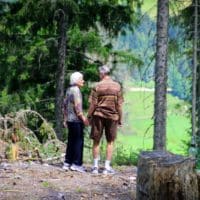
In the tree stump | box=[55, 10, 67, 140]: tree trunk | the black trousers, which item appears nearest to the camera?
the tree stump

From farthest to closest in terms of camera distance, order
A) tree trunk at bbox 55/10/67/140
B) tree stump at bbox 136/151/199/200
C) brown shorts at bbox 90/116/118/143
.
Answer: tree trunk at bbox 55/10/67/140, brown shorts at bbox 90/116/118/143, tree stump at bbox 136/151/199/200

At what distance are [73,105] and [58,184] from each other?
6.07 ft

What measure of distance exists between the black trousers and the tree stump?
13.8 ft

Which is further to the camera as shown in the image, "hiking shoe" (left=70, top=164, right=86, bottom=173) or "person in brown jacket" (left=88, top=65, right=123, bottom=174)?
"hiking shoe" (left=70, top=164, right=86, bottom=173)

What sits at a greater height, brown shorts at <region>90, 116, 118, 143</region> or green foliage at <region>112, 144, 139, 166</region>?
brown shorts at <region>90, 116, 118, 143</region>

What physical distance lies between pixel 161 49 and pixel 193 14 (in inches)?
171

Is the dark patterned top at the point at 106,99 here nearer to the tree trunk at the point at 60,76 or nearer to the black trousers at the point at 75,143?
the black trousers at the point at 75,143

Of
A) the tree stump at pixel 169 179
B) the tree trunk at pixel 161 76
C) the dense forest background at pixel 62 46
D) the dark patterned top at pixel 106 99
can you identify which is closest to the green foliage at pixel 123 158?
the tree trunk at pixel 161 76

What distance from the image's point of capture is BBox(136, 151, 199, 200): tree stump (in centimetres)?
580

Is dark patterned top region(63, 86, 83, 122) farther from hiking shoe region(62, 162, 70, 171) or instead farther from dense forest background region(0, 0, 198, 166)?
dense forest background region(0, 0, 198, 166)

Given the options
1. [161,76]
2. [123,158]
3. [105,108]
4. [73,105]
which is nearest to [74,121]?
[73,105]

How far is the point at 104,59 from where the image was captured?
776 inches

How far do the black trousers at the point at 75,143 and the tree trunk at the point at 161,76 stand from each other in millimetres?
4130

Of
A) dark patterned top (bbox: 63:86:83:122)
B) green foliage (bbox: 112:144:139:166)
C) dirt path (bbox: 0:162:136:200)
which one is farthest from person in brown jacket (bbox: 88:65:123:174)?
green foliage (bbox: 112:144:139:166)
